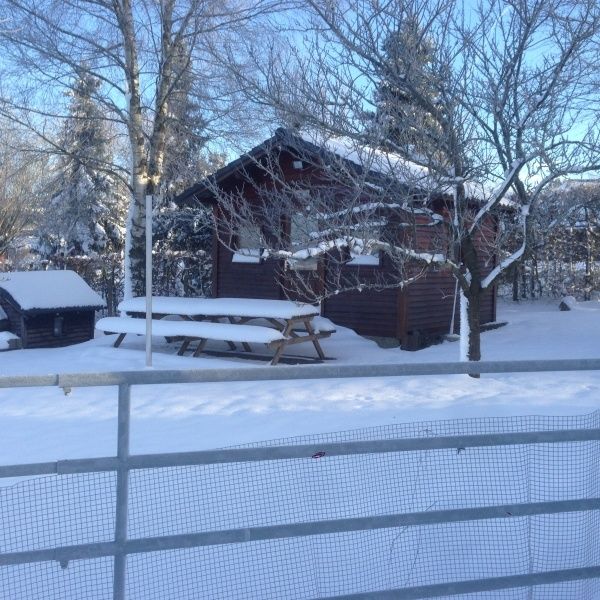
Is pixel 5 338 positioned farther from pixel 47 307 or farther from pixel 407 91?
pixel 407 91

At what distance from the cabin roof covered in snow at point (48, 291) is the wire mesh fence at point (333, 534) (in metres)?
8.82

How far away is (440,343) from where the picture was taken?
1383 centimetres

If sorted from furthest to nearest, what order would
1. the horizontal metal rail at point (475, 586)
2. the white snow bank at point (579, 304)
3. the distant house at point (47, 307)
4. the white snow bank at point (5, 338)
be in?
the white snow bank at point (579, 304) → the distant house at point (47, 307) → the white snow bank at point (5, 338) → the horizontal metal rail at point (475, 586)

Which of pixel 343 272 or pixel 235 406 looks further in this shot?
pixel 343 272

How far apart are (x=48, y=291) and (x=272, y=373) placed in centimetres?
1118

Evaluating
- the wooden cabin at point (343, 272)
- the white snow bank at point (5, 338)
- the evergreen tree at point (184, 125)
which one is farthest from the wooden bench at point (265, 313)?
the evergreen tree at point (184, 125)

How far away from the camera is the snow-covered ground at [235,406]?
654cm

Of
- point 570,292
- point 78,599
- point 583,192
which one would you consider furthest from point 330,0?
point 570,292

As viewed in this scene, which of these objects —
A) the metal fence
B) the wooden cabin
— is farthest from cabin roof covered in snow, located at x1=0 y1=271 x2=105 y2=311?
the metal fence

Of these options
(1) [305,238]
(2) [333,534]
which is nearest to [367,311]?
(1) [305,238]

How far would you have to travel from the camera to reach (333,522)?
2793 mm

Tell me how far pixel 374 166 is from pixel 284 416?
3.13 metres

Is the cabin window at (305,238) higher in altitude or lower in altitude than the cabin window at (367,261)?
higher

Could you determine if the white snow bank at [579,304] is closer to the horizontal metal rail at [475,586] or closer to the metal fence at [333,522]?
the metal fence at [333,522]
